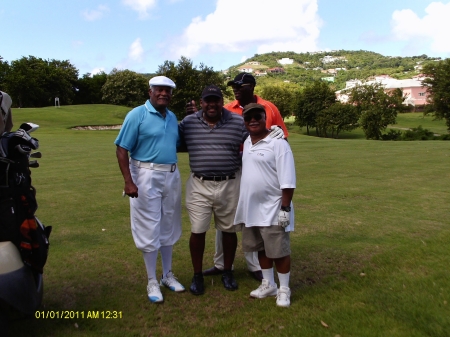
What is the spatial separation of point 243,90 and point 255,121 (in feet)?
3.04

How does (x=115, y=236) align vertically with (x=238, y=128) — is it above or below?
below

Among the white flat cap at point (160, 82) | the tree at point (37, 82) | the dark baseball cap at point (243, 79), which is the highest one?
the tree at point (37, 82)

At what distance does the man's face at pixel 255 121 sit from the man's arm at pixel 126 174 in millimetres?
1316

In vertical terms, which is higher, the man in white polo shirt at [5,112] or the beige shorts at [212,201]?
the man in white polo shirt at [5,112]

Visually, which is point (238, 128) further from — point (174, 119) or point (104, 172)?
point (104, 172)

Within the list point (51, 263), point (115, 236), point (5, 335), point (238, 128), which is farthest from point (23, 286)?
point (115, 236)

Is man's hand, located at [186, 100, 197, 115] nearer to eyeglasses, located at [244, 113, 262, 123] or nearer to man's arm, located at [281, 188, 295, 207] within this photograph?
eyeglasses, located at [244, 113, 262, 123]

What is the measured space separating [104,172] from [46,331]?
10.0m

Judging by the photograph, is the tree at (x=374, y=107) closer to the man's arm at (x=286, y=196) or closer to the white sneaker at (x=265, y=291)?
the white sneaker at (x=265, y=291)

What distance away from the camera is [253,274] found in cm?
534

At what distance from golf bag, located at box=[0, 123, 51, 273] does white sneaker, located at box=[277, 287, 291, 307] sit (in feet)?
7.47

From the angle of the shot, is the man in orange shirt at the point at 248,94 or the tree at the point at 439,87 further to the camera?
the tree at the point at 439,87

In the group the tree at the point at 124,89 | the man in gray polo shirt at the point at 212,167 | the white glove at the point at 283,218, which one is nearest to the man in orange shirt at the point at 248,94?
the man in gray polo shirt at the point at 212,167

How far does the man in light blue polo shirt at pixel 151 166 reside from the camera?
15.1 ft
